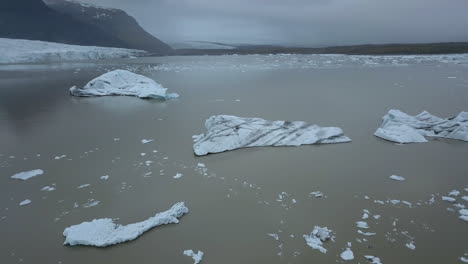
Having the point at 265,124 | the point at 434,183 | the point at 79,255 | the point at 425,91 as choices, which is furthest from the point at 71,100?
the point at 425,91

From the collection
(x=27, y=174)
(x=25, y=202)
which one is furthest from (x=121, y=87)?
(x=25, y=202)

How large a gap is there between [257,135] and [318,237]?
3.13 m

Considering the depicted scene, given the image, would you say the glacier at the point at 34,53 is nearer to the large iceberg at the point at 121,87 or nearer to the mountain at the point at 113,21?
the large iceberg at the point at 121,87

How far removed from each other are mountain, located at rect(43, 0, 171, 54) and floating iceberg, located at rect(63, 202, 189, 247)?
100.0 m

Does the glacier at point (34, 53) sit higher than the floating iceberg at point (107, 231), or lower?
higher

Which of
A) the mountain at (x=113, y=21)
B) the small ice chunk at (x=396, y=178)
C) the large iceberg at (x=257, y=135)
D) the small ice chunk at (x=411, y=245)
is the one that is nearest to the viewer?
the small ice chunk at (x=411, y=245)

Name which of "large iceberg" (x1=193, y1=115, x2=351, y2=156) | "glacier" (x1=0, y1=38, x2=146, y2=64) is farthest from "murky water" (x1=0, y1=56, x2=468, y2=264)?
"glacier" (x1=0, y1=38, x2=146, y2=64)

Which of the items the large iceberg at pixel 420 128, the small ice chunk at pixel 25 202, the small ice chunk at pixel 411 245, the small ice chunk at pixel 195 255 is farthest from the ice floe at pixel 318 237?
the large iceberg at pixel 420 128

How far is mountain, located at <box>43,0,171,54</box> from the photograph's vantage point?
327ft

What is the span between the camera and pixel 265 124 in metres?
6.21

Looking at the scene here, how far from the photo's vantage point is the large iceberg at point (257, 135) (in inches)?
221

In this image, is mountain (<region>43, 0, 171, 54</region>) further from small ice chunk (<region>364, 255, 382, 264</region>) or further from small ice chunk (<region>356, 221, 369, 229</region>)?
small ice chunk (<region>364, 255, 382, 264</region>)

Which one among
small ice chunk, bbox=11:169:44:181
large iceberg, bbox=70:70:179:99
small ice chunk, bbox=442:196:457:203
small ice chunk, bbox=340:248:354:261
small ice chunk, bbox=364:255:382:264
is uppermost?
large iceberg, bbox=70:70:179:99

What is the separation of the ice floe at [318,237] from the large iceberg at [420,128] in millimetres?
3704
